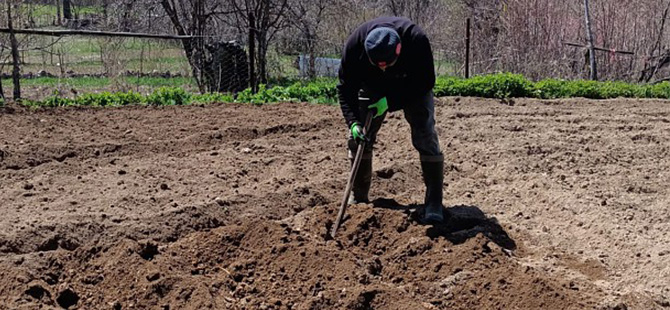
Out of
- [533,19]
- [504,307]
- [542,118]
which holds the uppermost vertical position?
[533,19]

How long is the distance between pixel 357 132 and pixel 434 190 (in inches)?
31.5

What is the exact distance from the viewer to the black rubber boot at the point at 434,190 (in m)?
6.25

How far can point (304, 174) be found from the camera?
24.9 feet

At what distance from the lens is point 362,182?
263 inches

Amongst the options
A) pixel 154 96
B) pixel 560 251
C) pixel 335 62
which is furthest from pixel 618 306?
pixel 335 62

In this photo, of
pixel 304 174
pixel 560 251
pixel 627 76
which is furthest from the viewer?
pixel 627 76

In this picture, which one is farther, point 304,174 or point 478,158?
point 478,158

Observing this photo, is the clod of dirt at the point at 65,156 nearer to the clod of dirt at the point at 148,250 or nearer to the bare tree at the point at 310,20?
the clod of dirt at the point at 148,250

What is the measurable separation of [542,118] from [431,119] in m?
4.21

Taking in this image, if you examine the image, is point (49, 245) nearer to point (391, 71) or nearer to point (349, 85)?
point (349, 85)

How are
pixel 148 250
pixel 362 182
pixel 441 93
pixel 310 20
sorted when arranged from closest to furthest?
1. pixel 148 250
2. pixel 362 182
3. pixel 441 93
4. pixel 310 20

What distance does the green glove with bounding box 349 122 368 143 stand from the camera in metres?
5.97

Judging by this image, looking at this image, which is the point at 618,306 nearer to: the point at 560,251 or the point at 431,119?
the point at 560,251

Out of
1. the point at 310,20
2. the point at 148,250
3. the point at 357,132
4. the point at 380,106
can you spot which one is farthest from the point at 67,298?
the point at 310,20
